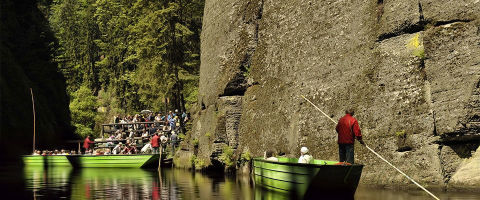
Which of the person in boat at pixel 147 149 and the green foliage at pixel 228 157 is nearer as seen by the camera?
the green foliage at pixel 228 157

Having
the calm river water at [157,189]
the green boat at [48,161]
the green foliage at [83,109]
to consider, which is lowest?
the calm river water at [157,189]

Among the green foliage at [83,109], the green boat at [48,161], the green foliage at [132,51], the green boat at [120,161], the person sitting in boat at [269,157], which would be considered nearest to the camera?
the person sitting in boat at [269,157]

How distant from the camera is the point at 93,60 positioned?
76.2m

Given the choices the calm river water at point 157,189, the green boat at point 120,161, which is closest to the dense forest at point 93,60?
the green boat at point 120,161

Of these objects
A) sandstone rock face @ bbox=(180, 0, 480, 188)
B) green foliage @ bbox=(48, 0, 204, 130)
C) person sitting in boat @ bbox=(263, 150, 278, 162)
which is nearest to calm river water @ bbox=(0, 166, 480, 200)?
person sitting in boat @ bbox=(263, 150, 278, 162)

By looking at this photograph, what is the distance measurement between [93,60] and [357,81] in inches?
2318

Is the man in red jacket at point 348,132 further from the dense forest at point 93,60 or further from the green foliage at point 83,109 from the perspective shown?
the green foliage at point 83,109

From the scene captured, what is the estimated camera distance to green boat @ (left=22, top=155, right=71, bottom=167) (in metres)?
38.9

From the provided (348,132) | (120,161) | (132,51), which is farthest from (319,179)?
(132,51)

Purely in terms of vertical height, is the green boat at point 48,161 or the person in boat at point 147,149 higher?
the person in boat at point 147,149

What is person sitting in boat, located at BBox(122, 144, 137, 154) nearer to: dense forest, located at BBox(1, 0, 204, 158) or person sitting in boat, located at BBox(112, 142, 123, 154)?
person sitting in boat, located at BBox(112, 142, 123, 154)

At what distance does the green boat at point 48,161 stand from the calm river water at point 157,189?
397 inches

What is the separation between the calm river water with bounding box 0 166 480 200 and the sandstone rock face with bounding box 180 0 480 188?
52.3 inches

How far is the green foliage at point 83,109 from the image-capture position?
69375 millimetres
